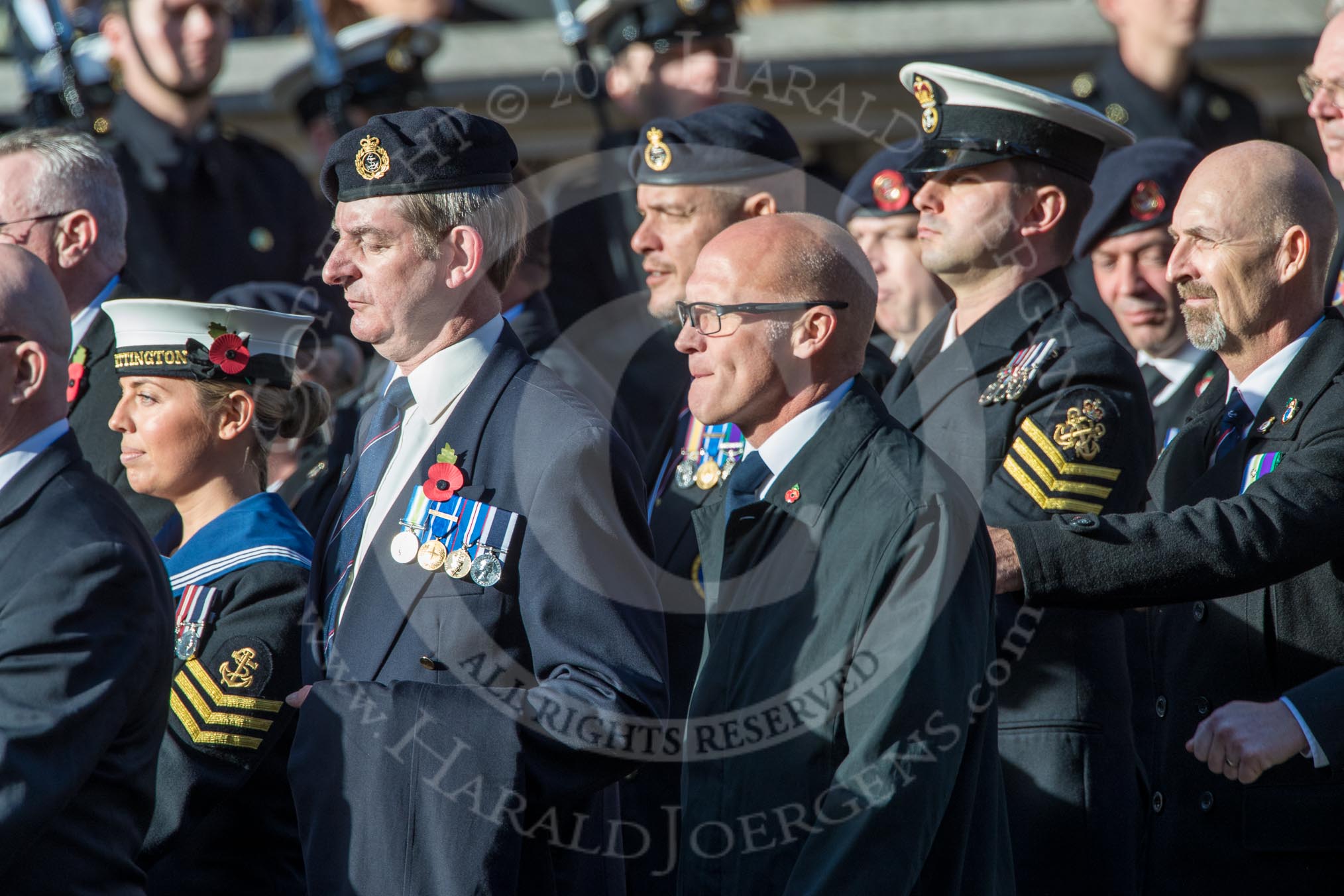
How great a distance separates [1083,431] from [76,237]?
2894mm

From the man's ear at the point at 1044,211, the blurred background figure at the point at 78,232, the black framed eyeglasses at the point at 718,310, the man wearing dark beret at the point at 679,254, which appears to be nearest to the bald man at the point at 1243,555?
the man's ear at the point at 1044,211

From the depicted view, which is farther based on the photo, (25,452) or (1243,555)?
(1243,555)

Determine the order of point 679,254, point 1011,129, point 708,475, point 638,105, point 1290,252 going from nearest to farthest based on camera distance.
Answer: point 1290,252 → point 1011,129 → point 708,475 → point 679,254 → point 638,105

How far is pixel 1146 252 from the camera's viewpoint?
5289 mm

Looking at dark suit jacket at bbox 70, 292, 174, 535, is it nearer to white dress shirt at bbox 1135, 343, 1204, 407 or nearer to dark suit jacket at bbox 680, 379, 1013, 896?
dark suit jacket at bbox 680, 379, 1013, 896

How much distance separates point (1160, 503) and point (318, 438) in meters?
2.56

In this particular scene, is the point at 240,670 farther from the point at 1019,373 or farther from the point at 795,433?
the point at 1019,373

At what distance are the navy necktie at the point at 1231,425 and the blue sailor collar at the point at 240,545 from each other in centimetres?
198

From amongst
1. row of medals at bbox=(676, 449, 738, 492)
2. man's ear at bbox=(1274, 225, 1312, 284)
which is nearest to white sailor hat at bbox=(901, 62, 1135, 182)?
man's ear at bbox=(1274, 225, 1312, 284)

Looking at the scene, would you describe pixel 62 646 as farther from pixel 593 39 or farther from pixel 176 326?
pixel 593 39

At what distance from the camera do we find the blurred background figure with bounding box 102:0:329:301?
6871 mm

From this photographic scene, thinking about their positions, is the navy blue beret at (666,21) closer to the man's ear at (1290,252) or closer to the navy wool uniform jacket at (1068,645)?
the navy wool uniform jacket at (1068,645)

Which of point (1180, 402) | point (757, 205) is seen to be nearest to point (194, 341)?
point (757, 205)

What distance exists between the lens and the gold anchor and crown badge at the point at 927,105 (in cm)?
440
